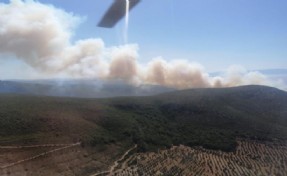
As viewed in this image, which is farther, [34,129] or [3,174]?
[34,129]

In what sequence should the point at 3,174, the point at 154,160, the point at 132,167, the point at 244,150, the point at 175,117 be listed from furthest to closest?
1. the point at 175,117
2. the point at 244,150
3. the point at 154,160
4. the point at 132,167
5. the point at 3,174

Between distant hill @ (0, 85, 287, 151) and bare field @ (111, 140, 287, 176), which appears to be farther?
distant hill @ (0, 85, 287, 151)

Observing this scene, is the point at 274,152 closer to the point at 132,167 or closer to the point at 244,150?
the point at 244,150

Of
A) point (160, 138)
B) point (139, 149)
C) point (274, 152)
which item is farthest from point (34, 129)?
point (274, 152)

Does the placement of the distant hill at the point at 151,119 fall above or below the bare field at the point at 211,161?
above

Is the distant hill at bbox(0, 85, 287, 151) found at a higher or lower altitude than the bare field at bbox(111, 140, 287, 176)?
higher

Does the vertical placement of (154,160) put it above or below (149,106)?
below
